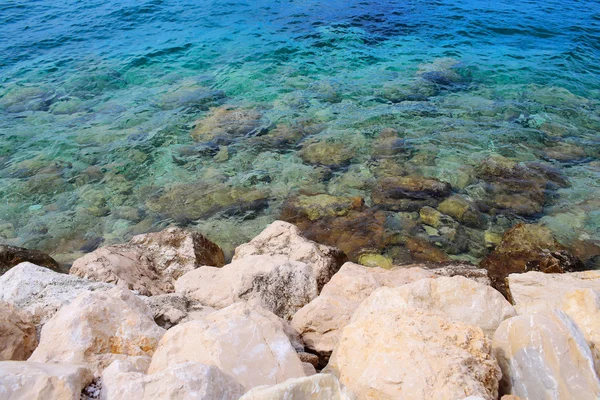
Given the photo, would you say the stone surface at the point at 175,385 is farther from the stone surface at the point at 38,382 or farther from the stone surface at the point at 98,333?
the stone surface at the point at 98,333

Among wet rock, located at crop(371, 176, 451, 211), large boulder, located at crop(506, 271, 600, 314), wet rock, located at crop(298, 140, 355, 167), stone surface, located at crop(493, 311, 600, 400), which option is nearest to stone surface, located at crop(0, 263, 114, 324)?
stone surface, located at crop(493, 311, 600, 400)

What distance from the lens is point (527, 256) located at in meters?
6.90

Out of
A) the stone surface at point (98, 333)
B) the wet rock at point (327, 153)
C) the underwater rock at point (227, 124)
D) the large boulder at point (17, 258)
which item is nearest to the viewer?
the stone surface at point (98, 333)

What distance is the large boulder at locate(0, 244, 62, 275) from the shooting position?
641cm

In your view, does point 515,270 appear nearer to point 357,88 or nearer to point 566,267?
point 566,267

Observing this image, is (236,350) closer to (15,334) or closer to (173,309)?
(173,309)

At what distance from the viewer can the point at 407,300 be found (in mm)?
3947

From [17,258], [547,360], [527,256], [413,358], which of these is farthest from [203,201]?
[547,360]

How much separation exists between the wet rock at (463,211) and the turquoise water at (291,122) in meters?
0.08

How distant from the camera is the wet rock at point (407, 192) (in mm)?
8477

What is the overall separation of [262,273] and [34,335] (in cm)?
236

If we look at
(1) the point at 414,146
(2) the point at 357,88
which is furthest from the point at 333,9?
(1) the point at 414,146

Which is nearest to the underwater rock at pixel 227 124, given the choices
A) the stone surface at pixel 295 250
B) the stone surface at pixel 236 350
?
the stone surface at pixel 295 250

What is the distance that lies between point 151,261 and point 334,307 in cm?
307
